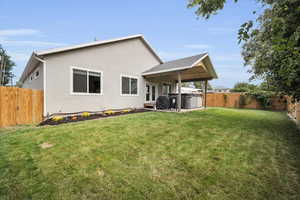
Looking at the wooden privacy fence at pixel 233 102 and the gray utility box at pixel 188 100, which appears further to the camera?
the wooden privacy fence at pixel 233 102

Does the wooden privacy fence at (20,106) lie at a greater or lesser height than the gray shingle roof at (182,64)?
→ lesser

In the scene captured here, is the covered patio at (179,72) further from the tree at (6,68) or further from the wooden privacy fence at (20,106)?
the tree at (6,68)

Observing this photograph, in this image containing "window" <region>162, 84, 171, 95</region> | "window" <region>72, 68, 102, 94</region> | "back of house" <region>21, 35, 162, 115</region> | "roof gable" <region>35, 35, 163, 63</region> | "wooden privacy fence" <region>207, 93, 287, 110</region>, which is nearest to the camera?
"roof gable" <region>35, 35, 163, 63</region>

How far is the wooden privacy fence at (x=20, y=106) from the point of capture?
4867mm

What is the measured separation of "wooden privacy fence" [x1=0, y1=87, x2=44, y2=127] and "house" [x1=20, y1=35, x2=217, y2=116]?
1.13 ft

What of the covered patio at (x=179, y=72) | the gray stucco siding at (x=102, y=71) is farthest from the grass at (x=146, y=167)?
the covered patio at (x=179, y=72)

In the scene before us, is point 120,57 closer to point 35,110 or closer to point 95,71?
point 95,71

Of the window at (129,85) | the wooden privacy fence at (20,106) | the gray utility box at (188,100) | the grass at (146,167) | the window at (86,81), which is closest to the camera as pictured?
the grass at (146,167)

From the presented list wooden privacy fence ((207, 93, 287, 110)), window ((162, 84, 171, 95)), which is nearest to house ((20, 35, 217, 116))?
window ((162, 84, 171, 95))

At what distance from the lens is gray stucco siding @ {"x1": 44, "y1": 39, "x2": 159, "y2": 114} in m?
6.30

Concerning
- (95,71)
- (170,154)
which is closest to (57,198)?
(170,154)

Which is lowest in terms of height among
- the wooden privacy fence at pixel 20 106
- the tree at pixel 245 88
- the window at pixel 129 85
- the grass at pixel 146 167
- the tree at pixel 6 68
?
the grass at pixel 146 167

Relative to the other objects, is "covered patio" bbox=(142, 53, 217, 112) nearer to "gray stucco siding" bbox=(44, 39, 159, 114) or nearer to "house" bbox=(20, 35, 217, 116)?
"house" bbox=(20, 35, 217, 116)

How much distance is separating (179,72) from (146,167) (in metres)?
6.47
